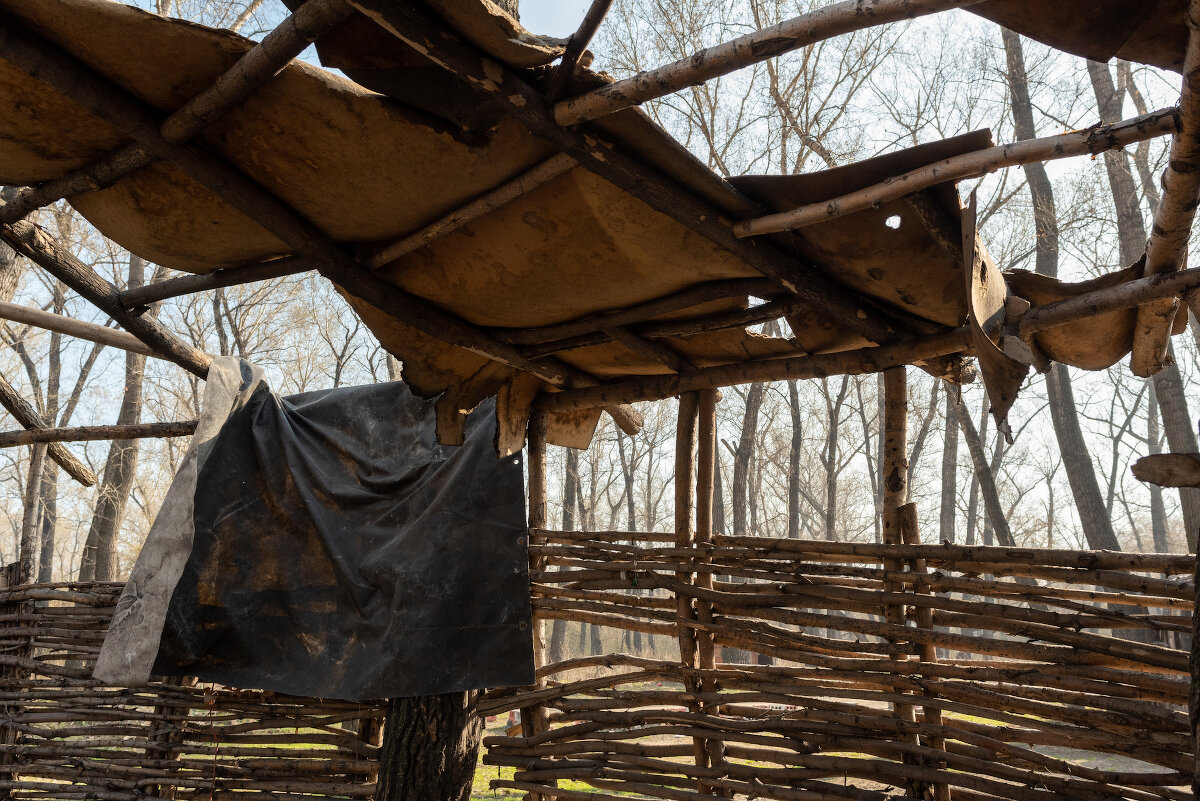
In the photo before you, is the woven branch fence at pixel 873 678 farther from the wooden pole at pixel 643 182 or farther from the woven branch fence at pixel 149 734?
the wooden pole at pixel 643 182

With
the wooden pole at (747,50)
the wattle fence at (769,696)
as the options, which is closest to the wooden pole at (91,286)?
the wattle fence at (769,696)

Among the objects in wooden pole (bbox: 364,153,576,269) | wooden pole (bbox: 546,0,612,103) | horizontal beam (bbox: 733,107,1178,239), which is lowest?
horizontal beam (bbox: 733,107,1178,239)

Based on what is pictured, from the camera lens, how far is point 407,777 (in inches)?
145

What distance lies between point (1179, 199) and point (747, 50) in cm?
101

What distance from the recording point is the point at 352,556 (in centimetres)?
396

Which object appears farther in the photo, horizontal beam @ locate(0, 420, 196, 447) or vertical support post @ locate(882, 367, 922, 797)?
horizontal beam @ locate(0, 420, 196, 447)

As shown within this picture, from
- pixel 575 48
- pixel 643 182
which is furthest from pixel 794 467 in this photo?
pixel 575 48

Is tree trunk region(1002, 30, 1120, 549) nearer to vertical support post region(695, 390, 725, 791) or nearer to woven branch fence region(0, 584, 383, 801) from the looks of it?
vertical support post region(695, 390, 725, 791)

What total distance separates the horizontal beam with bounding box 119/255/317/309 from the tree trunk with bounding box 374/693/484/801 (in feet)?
6.74

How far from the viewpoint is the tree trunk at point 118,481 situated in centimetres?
1232

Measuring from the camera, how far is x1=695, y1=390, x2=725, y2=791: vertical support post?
3.53 metres

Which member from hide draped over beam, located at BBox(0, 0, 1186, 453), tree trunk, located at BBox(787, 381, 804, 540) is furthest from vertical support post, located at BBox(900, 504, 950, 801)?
tree trunk, located at BBox(787, 381, 804, 540)

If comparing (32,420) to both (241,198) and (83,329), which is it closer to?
(83,329)

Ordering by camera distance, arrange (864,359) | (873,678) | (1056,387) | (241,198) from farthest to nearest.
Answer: (1056,387), (864,359), (873,678), (241,198)
